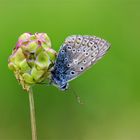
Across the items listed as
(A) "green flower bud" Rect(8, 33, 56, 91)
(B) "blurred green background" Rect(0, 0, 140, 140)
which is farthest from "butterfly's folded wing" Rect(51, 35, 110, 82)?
(B) "blurred green background" Rect(0, 0, 140, 140)

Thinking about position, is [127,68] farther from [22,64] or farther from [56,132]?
[22,64]

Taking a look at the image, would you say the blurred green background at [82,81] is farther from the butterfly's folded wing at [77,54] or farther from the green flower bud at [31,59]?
the green flower bud at [31,59]

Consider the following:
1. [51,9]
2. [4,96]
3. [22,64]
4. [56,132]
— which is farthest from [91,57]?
[51,9]

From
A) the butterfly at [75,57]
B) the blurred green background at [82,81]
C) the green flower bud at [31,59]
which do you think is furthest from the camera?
the blurred green background at [82,81]

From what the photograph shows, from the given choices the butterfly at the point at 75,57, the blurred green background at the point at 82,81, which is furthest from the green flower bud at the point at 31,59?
the blurred green background at the point at 82,81

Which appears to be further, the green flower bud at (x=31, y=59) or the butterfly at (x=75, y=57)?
the butterfly at (x=75, y=57)

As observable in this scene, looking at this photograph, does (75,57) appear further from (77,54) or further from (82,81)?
(82,81)

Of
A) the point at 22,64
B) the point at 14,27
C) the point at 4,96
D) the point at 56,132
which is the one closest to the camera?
the point at 22,64

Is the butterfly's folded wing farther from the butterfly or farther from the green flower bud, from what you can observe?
A: the green flower bud
